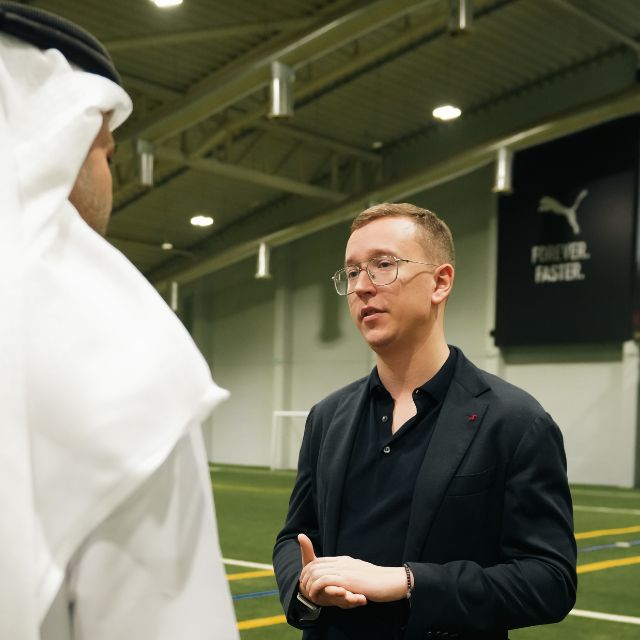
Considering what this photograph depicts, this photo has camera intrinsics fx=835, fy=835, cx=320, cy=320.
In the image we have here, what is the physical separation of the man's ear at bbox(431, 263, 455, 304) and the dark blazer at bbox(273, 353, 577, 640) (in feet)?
1.12

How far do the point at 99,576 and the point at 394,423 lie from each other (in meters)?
1.71

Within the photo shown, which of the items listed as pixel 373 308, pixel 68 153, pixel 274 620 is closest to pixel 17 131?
pixel 68 153

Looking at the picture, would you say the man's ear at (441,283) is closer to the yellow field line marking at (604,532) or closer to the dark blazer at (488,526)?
the dark blazer at (488,526)

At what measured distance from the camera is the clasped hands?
7.13 ft

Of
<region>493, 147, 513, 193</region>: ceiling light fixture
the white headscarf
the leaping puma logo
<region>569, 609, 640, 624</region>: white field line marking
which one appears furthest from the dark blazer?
the leaping puma logo

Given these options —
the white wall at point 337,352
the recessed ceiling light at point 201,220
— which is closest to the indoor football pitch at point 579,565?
the white wall at point 337,352

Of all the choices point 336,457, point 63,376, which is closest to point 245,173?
point 336,457

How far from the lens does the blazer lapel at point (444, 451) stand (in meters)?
2.33

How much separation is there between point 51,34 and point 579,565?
24.7ft

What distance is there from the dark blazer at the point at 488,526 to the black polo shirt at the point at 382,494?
0.07 meters

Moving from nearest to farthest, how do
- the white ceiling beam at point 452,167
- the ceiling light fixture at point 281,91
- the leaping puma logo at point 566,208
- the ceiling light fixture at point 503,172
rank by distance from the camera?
the ceiling light fixture at point 281,91, the white ceiling beam at point 452,167, the ceiling light fixture at point 503,172, the leaping puma logo at point 566,208

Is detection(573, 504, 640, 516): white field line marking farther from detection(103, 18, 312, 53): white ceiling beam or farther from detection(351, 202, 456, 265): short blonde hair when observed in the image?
detection(351, 202, 456, 265): short blonde hair

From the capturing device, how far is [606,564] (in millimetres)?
7723

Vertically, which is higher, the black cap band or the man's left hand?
the black cap band
